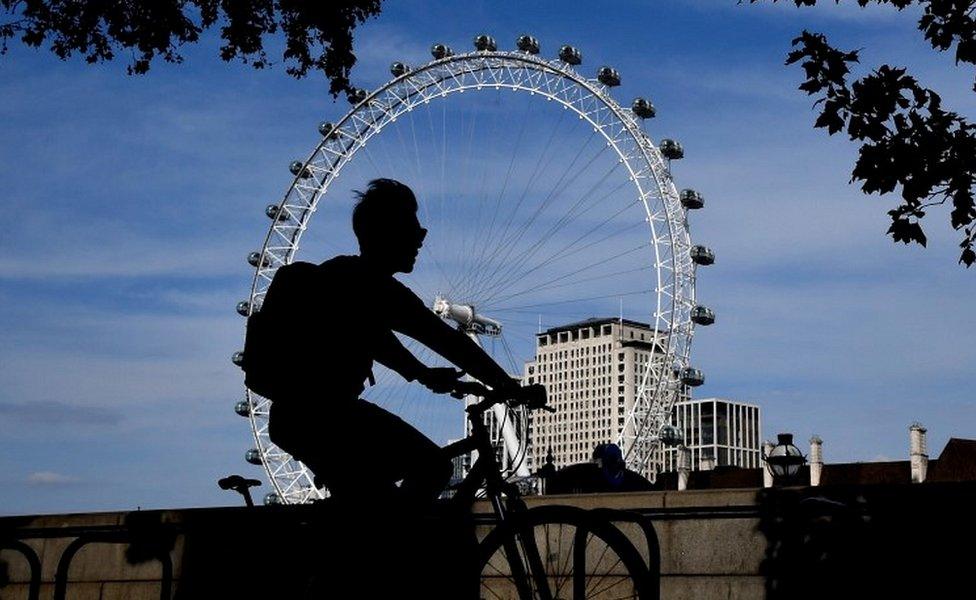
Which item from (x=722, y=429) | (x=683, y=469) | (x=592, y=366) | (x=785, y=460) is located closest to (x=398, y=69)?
(x=785, y=460)

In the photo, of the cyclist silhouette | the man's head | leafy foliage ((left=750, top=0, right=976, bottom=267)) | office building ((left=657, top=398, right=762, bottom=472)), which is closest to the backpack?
the cyclist silhouette

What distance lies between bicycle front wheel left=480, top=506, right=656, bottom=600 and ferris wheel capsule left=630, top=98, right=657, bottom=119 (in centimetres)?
3702

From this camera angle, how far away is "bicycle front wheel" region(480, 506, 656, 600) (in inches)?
196

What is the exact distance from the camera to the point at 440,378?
16.9ft

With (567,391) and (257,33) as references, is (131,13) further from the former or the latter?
(567,391)

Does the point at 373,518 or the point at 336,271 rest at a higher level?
the point at 336,271

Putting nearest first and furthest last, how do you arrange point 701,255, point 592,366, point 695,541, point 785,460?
point 695,541
point 785,460
point 701,255
point 592,366

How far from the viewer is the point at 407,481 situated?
5.15 meters

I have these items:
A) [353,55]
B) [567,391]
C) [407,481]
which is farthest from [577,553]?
[567,391]

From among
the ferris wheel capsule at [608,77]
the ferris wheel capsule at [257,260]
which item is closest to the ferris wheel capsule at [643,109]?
the ferris wheel capsule at [608,77]

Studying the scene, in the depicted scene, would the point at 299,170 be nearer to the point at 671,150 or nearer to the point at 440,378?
the point at 671,150

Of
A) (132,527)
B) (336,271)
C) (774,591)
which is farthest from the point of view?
(132,527)

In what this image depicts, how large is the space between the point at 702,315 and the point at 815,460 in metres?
52.6

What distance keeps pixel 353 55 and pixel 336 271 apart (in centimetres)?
686
